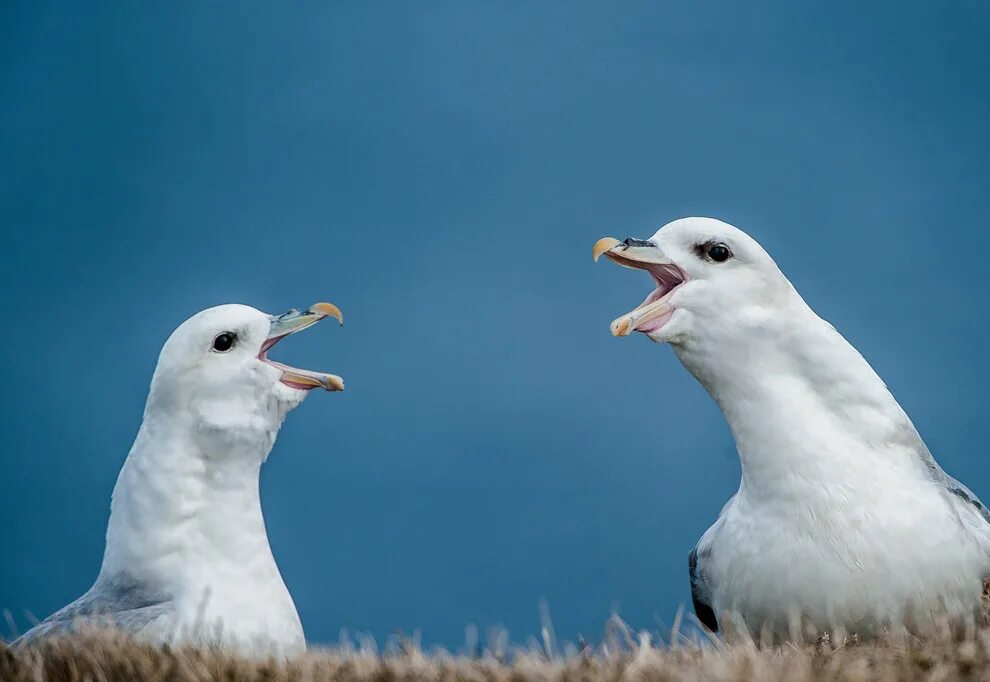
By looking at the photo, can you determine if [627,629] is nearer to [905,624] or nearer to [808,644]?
[808,644]

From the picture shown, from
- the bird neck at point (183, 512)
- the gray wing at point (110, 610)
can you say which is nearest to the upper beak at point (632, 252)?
the bird neck at point (183, 512)

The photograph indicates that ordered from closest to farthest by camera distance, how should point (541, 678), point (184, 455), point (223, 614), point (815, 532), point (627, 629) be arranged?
point (541, 678), point (627, 629), point (815, 532), point (223, 614), point (184, 455)

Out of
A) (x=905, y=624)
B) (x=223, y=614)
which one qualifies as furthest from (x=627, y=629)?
(x=223, y=614)

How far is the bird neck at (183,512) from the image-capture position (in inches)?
199

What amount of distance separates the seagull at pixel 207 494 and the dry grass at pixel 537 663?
0.72 meters

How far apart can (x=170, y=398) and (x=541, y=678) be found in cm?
229

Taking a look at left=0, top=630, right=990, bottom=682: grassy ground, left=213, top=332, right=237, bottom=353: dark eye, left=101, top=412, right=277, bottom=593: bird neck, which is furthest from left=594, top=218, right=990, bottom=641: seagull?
left=101, top=412, right=277, bottom=593: bird neck

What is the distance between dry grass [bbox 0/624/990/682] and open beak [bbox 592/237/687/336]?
1.14 meters

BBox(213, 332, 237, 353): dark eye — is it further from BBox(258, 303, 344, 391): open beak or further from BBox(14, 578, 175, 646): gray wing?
BBox(14, 578, 175, 646): gray wing

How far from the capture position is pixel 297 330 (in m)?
5.60

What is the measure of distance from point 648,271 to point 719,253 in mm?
320

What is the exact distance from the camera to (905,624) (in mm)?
4246

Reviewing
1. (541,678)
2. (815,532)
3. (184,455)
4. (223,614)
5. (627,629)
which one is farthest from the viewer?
(184,455)

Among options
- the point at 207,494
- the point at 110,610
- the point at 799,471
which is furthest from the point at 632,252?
the point at 110,610
